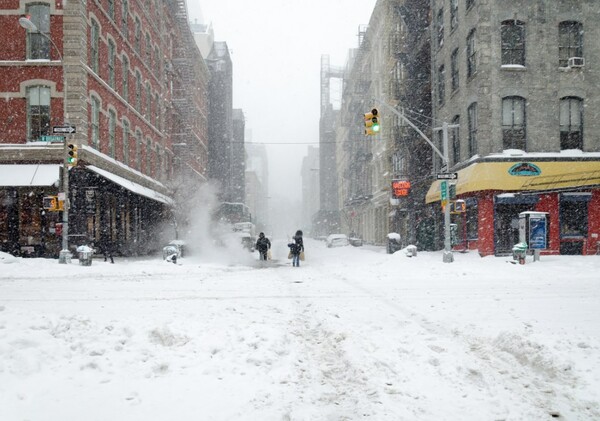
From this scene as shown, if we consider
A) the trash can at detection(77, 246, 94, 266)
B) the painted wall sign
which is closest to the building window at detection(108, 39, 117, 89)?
the trash can at detection(77, 246, 94, 266)

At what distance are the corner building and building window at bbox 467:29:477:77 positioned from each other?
297mm

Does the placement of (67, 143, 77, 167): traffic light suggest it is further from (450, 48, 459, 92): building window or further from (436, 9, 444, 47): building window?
(436, 9, 444, 47): building window

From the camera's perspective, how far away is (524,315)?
27.2 feet

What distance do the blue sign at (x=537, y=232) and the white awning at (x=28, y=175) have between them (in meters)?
20.9

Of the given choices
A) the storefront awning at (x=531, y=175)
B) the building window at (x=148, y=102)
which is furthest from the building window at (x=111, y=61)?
the storefront awning at (x=531, y=175)

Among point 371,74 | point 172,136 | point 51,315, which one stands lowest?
point 51,315

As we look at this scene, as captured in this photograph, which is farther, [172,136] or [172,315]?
[172,136]

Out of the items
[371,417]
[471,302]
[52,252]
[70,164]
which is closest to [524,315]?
[471,302]

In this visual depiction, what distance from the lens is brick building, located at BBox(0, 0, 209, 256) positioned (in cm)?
2328

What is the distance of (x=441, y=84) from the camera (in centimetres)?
3094

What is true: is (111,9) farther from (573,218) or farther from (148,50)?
(573,218)

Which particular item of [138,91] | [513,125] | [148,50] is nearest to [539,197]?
[513,125]

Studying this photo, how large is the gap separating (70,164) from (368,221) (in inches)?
1591

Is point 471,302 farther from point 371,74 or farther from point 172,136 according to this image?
point 371,74
